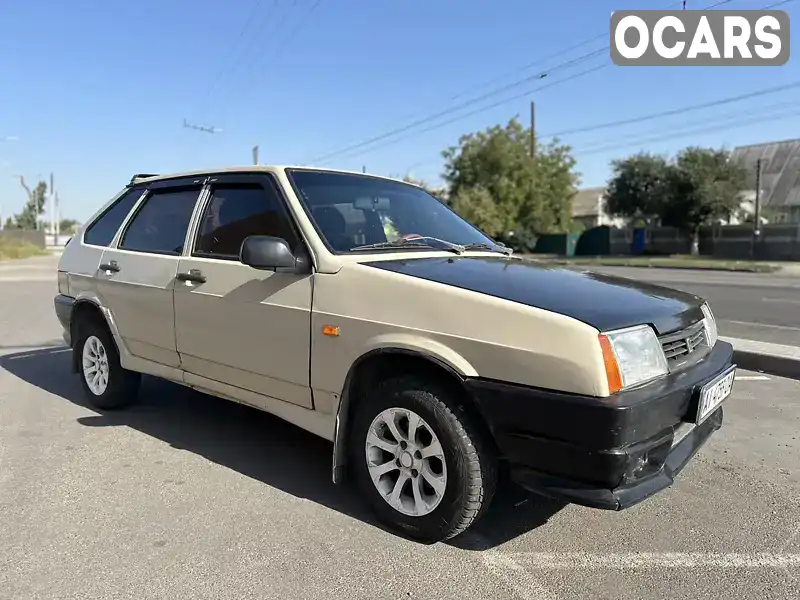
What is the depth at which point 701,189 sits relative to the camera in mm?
39594

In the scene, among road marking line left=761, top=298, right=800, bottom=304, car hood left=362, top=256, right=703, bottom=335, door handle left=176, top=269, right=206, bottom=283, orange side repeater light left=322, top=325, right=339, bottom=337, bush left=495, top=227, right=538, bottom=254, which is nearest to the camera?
car hood left=362, top=256, right=703, bottom=335

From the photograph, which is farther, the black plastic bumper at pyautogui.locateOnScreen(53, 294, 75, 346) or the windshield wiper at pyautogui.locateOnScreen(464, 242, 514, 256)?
the black plastic bumper at pyautogui.locateOnScreen(53, 294, 75, 346)

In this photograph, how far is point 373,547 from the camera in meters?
3.01

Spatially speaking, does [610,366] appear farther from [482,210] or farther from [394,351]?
[482,210]

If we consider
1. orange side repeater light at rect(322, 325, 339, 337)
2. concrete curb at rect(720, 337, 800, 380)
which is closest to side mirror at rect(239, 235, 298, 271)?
orange side repeater light at rect(322, 325, 339, 337)

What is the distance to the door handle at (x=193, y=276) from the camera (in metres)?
4.09

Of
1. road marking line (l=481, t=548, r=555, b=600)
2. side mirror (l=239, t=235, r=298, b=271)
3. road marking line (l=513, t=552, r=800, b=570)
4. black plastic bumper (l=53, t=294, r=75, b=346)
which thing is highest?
side mirror (l=239, t=235, r=298, b=271)

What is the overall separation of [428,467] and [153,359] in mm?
2519

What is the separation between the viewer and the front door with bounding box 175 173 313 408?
11.6 feet

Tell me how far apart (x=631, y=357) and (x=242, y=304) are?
2205 mm

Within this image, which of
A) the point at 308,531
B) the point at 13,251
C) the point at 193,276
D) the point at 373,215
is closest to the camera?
the point at 308,531

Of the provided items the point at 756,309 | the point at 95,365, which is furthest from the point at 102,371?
the point at 756,309

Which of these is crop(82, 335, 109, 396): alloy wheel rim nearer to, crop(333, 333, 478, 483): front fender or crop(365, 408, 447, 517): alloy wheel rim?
crop(333, 333, 478, 483): front fender

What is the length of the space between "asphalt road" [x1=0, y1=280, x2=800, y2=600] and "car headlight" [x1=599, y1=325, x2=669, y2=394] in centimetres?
87
